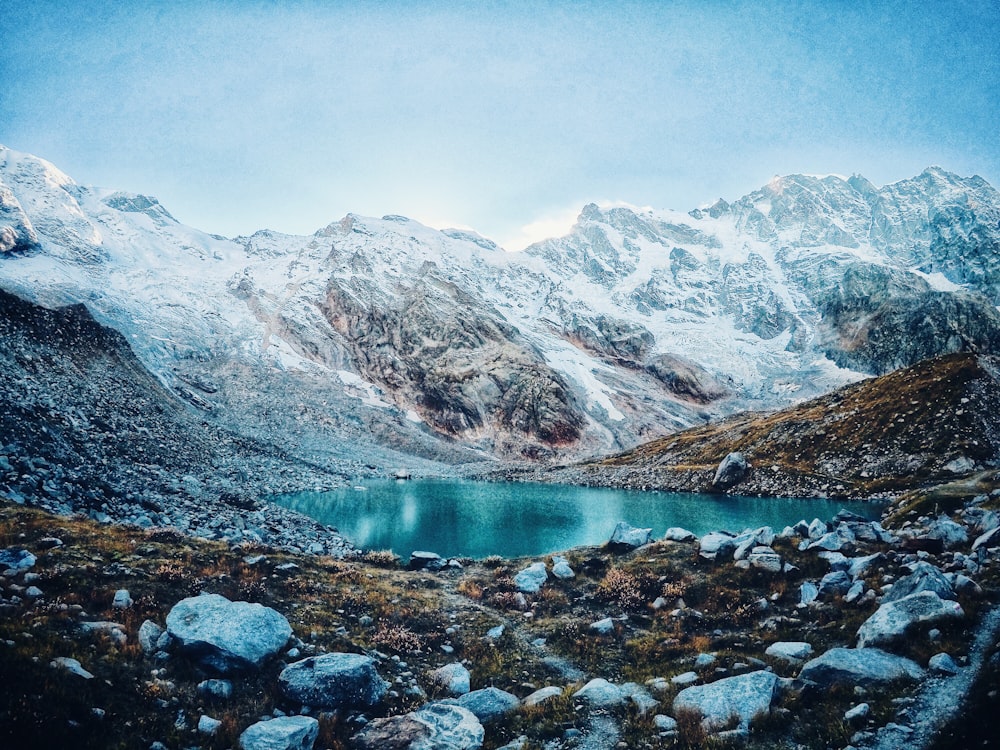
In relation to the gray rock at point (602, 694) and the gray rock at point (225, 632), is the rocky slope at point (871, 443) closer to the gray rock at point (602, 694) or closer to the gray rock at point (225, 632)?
the gray rock at point (602, 694)

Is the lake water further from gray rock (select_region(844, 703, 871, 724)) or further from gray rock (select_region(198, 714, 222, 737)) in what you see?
gray rock (select_region(844, 703, 871, 724))

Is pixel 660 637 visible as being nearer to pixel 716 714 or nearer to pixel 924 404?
pixel 716 714

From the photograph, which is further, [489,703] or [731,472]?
[731,472]

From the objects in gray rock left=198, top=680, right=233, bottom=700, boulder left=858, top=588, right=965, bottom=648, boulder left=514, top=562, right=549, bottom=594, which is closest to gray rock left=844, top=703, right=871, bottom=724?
boulder left=858, top=588, right=965, bottom=648

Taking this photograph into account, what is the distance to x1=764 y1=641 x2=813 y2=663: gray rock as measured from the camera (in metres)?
14.9

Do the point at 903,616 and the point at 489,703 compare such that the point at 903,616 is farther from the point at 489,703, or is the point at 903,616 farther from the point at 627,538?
the point at 627,538

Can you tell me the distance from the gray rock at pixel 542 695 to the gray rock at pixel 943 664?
886 centimetres

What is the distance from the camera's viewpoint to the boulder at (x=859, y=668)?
1216cm

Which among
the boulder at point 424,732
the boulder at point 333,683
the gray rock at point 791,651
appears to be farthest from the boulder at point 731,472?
the boulder at point 333,683

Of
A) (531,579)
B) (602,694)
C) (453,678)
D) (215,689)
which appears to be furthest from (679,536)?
(215,689)

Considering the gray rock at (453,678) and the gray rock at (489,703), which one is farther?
the gray rock at (453,678)

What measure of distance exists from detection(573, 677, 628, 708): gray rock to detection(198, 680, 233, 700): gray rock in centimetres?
875

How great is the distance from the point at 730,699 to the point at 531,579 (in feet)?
44.3

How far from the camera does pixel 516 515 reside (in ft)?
223
